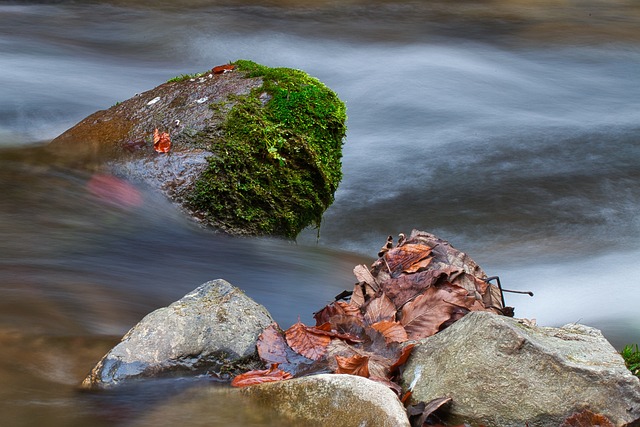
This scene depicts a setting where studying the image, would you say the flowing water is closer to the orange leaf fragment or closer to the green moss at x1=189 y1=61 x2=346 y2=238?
the green moss at x1=189 y1=61 x2=346 y2=238

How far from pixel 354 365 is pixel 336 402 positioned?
0.37 m

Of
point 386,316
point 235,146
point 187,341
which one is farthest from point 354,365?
point 235,146

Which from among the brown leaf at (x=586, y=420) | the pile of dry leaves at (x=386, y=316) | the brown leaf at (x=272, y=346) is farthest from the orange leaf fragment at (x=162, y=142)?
the brown leaf at (x=586, y=420)

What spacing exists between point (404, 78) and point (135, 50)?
3798 millimetres

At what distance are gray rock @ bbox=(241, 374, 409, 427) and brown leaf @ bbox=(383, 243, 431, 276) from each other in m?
1.10

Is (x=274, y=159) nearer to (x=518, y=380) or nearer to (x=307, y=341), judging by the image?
(x=307, y=341)

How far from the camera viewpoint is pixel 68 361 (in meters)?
3.04

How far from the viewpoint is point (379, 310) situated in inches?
134

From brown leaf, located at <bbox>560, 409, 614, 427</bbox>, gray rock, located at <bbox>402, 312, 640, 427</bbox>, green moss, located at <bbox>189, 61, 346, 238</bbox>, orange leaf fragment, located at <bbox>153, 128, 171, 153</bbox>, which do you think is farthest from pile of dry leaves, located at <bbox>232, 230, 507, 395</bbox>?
orange leaf fragment, located at <bbox>153, 128, 171, 153</bbox>

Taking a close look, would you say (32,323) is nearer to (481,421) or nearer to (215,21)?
(481,421)

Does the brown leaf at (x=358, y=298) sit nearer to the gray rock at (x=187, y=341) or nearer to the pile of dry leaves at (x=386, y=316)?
the pile of dry leaves at (x=386, y=316)

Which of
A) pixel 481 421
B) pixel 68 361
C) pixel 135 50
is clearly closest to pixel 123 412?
pixel 68 361

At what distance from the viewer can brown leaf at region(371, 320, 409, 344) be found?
3148mm

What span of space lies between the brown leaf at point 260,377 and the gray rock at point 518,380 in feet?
1.64
